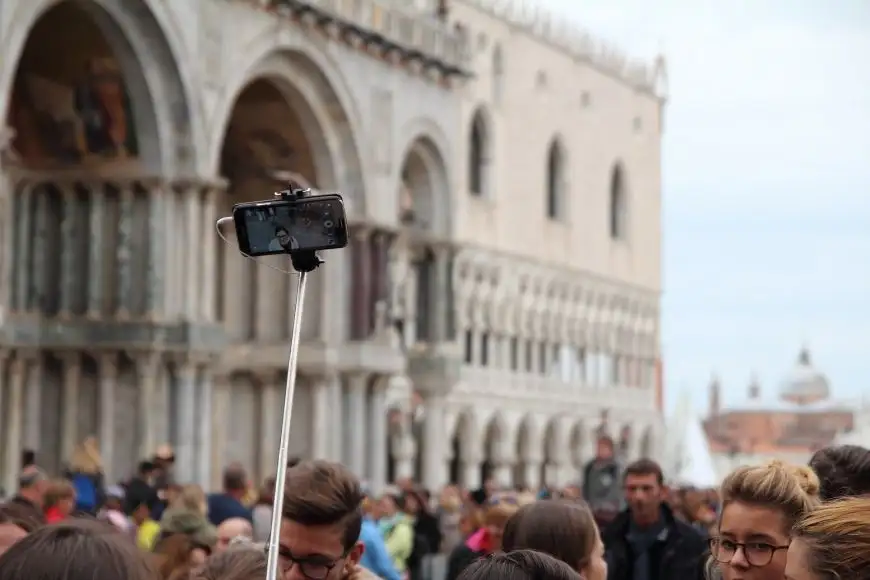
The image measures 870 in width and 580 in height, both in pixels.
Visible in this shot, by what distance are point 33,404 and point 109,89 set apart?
173 inches

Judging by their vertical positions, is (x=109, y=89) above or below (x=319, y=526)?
above

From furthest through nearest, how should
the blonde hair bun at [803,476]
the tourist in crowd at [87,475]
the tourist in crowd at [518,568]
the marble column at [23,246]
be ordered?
the marble column at [23,246]
the tourist in crowd at [87,475]
the blonde hair bun at [803,476]
the tourist in crowd at [518,568]

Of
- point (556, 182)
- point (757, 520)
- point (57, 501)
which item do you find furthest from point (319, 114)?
point (757, 520)

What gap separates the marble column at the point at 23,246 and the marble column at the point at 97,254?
104 cm

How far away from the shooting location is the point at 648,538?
30.5ft

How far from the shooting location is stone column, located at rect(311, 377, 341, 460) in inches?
1193

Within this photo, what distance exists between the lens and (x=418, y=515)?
18.9m

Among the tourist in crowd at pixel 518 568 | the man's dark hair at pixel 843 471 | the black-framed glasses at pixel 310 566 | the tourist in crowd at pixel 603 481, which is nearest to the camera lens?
the tourist in crowd at pixel 518 568

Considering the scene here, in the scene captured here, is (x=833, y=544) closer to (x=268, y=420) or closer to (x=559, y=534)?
(x=559, y=534)

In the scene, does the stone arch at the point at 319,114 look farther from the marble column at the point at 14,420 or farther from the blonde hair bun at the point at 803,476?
the blonde hair bun at the point at 803,476

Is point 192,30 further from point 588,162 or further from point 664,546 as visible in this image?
point 588,162

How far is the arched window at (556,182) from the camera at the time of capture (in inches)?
1930

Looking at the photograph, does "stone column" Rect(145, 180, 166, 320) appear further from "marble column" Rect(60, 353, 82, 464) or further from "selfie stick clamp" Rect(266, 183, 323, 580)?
"selfie stick clamp" Rect(266, 183, 323, 580)

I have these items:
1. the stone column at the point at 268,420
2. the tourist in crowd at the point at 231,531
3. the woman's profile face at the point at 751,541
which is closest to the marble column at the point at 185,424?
the stone column at the point at 268,420
